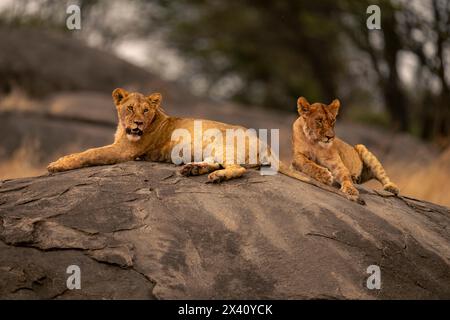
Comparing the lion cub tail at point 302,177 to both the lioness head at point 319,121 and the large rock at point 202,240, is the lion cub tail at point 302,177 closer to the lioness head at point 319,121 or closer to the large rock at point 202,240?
the large rock at point 202,240

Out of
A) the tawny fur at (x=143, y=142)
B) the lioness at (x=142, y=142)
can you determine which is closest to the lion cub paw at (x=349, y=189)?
the lioness at (x=142, y=142)

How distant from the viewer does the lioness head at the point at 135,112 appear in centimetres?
673

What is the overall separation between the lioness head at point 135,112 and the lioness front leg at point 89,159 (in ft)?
0.66

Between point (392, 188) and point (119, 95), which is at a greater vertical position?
point (119, 95)

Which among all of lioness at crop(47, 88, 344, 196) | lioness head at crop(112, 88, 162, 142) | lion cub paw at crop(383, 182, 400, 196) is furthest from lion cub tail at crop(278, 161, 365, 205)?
lioness head at crop(112, 88, 162, 142)

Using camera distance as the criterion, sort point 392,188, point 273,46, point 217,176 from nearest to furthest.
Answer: point 217,176, point 392,188, point 273,46

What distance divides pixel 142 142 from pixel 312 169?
1620mm

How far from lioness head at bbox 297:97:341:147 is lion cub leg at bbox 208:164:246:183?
0.92 meters

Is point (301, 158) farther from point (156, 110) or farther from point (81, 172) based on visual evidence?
point (81, 172)

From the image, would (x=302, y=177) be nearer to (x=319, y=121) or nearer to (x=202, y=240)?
(x=319, y=121)

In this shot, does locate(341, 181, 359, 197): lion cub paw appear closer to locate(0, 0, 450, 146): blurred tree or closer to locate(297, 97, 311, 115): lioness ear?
locate(297, 97, 311, 115): lioness ear

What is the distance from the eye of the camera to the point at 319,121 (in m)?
6.86

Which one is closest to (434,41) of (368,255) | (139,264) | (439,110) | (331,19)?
(439,110)

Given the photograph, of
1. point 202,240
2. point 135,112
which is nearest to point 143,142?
point 135,112
